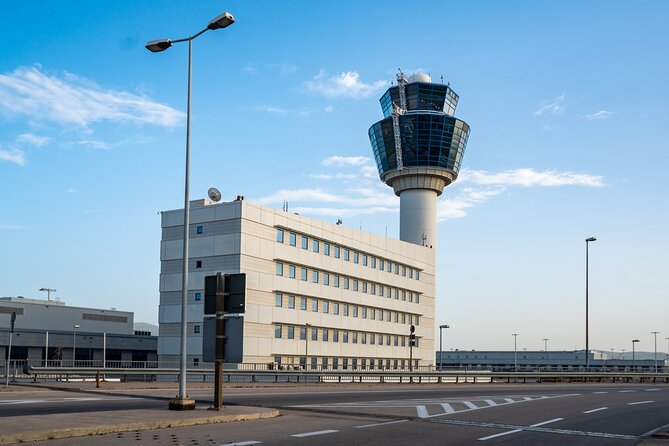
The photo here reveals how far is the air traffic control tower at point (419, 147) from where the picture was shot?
92062 mm

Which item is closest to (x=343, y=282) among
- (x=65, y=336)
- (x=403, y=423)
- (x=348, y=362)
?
(x=348, y=362)

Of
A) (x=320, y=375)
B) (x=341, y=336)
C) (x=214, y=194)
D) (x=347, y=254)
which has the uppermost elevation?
(x=214, y=194)

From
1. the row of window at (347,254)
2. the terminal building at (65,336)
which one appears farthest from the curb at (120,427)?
the terminal building at (65,336)

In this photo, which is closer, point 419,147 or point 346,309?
point 346,309

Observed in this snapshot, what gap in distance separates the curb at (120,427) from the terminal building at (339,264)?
28111 millimetres

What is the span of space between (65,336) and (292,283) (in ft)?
114

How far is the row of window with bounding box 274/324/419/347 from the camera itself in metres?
64.8

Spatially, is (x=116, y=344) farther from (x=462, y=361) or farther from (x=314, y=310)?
(x=462, y=361)

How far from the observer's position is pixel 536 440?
15.0 m

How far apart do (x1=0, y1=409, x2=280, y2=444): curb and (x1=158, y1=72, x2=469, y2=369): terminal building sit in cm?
2811

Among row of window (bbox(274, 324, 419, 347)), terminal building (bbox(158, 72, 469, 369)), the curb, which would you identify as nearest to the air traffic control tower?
terminal building (bbox(158, 72, 469, 369))

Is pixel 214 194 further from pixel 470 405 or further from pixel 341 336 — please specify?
pixel 470 405

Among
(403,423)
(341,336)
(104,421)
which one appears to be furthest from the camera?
(341,336)

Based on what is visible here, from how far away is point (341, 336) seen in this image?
7281 centimetres
